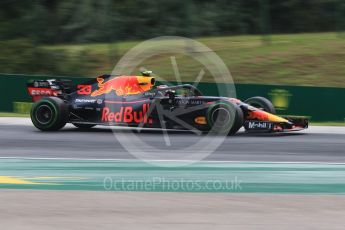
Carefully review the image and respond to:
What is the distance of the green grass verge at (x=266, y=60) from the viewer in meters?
25.2

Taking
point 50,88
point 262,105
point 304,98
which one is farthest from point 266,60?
point 50,88

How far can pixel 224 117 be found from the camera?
15.0 meters

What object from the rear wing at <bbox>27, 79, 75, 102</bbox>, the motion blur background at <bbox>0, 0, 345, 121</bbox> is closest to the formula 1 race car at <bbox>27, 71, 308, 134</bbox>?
the rear wing at <bbox>27, 79, 75, 102</bbox>

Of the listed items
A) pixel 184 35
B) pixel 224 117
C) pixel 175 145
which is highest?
pixel 184 35

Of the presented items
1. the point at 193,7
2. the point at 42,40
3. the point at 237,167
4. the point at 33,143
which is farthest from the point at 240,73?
the point at 237,167

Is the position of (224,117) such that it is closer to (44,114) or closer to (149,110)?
(149,110)

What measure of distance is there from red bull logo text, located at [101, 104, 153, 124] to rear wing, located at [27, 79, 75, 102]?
3.95 feet

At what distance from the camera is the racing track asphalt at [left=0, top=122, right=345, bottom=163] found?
1258cm

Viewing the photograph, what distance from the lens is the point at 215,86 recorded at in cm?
2016

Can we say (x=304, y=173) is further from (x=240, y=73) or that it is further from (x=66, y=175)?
(x=240, y=73)

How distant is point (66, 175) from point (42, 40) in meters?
22.7

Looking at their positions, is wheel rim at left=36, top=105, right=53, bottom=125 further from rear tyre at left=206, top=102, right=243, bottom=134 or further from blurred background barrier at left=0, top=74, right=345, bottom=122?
blurred background barrier at left=0, top=74, right=345, bottom=122

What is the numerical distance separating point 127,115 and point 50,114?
166 cm

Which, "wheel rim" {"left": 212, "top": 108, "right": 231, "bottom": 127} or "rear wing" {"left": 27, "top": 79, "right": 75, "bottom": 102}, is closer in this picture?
"wheel rim" {"left": 212, "top": 108, "right": 231, "bottom": 127}
